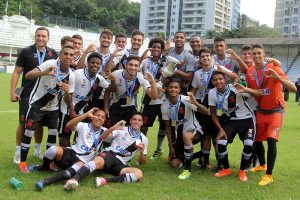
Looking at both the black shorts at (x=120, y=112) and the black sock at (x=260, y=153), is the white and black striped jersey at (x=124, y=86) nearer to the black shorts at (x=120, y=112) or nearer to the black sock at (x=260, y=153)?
the black shorts at (x=120, y=112)

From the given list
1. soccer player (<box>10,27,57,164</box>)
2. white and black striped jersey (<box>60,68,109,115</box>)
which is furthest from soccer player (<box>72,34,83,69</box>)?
white and black striped jersey (<box>60,68,109,115</box>)

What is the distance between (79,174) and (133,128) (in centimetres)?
131

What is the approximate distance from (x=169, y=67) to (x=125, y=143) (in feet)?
4.85

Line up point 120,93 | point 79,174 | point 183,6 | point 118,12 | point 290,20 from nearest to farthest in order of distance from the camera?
point 79,174
point 120,93
point 118,12
point 290,20
point 183,6

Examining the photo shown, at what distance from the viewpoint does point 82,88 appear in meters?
6.03

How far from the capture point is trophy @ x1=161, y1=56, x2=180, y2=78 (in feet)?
20.2

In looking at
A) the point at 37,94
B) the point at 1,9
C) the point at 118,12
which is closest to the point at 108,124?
the point at 37,94

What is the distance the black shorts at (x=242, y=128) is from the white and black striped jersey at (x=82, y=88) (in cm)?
213

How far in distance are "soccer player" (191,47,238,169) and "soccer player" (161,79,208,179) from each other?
15 centimetres

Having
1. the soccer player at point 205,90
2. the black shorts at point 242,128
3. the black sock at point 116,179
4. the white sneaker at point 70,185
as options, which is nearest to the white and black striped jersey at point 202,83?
the soccer player at point 205,90

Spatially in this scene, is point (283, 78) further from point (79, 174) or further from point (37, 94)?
point (37, 94)

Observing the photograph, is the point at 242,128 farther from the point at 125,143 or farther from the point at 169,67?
the point at 125,143

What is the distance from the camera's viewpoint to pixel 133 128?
5.93 m

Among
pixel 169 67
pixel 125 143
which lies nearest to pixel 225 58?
pixel 169 67
